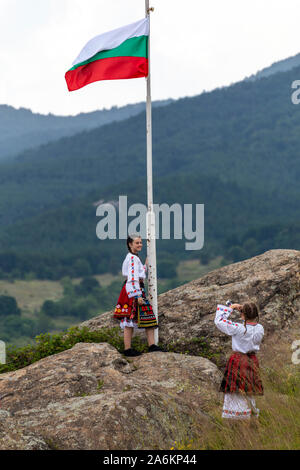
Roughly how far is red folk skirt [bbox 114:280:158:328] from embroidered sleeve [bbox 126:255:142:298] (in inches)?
10.0

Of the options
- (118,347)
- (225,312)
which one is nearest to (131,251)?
(118,347)

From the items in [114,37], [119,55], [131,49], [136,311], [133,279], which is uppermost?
[114,37]

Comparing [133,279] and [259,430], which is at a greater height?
[133,279]

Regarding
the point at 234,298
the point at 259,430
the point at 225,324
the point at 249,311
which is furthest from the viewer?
the point at 234,298

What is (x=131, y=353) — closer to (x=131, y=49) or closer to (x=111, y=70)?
(x=111, y=70)

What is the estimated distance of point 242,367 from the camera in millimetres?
7820

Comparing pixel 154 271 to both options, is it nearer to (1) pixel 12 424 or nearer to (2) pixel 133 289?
(2) pixel 133 289

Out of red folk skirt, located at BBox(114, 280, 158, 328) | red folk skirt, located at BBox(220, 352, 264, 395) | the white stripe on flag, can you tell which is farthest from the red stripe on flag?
red folk skirt, located at BBox(220, 352, 264, 395)

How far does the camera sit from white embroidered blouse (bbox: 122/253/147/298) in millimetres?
10055

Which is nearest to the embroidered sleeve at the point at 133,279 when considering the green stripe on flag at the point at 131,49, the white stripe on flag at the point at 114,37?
the green stripe on flag at the point at 131,49

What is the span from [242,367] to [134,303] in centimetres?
299

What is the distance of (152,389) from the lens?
26.1 feet

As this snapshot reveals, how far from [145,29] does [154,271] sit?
171 inches

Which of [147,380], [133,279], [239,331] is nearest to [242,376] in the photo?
[239,331]
